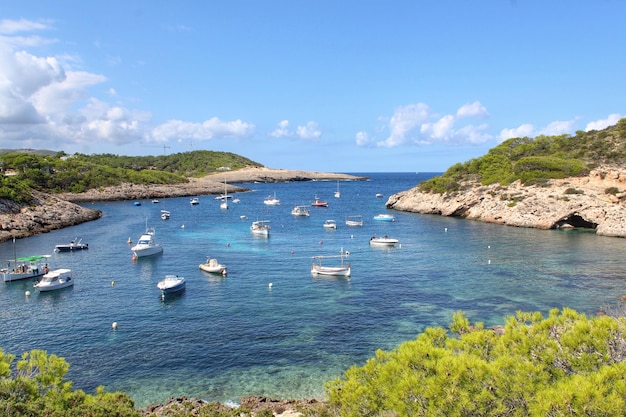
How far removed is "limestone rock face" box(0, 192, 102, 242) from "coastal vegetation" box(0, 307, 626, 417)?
66156 mm

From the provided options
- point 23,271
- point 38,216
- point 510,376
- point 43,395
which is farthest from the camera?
point 38,216

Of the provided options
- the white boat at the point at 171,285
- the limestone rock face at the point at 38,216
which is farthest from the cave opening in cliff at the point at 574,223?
the limestone rock face at the point at 38,216

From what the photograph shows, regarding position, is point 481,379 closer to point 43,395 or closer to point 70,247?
point 43,395

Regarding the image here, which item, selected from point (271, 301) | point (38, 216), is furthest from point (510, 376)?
point (38, 216)

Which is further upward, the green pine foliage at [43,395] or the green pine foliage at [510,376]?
the green pine foliage at [510,376]

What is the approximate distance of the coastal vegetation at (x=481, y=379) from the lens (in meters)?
11.1

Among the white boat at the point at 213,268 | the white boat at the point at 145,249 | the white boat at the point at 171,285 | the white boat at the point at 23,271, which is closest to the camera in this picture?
the white boat at the point at 171,285

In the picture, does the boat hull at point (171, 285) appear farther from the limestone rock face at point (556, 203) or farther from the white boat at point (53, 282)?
the limestone rock face at point (556, 203)

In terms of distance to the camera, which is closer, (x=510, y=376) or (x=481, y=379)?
(x=481, y=379)

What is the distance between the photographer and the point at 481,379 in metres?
12.5

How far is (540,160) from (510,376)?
93525mm

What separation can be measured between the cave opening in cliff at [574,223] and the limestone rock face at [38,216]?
296ft

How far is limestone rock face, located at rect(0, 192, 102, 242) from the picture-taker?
3000 inches

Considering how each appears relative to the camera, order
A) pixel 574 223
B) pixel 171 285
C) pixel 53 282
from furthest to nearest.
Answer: pixel 574 223 → pixel 53 282 → pixel 171 285
